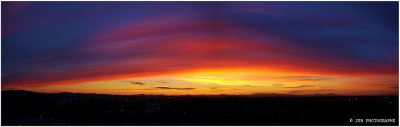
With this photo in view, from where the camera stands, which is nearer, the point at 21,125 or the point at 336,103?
the point at 21,125

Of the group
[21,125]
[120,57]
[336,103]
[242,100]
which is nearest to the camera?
[21,125]

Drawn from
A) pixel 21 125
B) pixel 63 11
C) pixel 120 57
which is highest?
pixel 63 11

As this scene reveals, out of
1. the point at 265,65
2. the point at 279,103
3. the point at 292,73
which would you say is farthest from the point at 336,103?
the point at 265,65

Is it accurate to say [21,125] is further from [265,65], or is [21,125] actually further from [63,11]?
[265,65]

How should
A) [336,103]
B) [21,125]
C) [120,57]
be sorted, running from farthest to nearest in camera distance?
[336,103] < [120,57] < [21,125]

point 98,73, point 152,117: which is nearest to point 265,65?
point 152,117

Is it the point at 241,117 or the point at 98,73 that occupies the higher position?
the point at 98,73

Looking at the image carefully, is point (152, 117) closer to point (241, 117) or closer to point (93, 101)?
point (93, 101)
